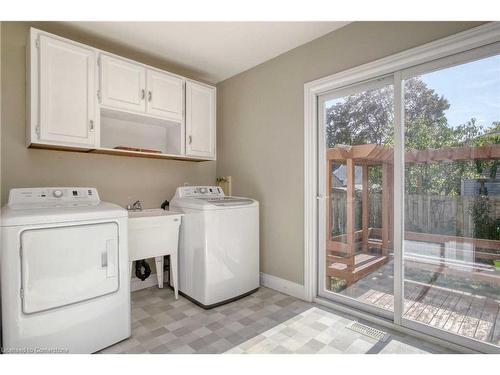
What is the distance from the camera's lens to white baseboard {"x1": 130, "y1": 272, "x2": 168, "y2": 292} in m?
2.77

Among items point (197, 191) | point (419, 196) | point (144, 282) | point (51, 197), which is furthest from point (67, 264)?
point (419, 196)

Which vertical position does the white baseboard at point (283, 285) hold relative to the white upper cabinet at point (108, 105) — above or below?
below

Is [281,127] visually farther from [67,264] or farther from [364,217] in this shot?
[67,264]

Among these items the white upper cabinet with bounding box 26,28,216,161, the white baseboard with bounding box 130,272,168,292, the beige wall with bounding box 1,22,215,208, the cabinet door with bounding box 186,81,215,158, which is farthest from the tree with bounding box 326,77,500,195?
the white baseboard with bounding box 130,272,168,292

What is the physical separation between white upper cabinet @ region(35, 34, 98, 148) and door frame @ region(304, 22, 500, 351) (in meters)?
1.89

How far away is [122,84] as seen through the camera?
2.38 meters

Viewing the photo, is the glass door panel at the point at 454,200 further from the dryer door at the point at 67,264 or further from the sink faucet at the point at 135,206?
the sink faucet at the point at 135,206

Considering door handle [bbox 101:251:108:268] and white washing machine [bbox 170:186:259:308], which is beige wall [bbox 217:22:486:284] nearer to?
white washing machine [bbox 170:186:259:308]

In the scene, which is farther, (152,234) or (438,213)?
(152,234)

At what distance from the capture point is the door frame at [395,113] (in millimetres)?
1688

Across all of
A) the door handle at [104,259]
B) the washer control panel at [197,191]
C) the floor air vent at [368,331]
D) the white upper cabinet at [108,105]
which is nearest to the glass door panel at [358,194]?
the floor air vent at [368,331]

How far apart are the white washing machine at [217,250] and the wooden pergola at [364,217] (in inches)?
29.9

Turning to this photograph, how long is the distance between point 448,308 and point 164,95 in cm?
295
